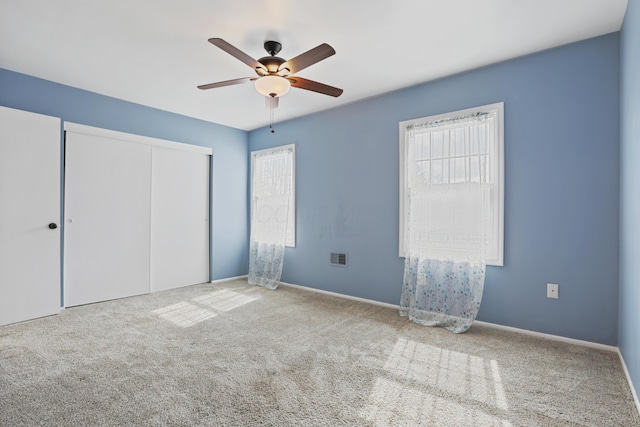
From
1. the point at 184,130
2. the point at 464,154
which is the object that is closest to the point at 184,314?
the point at 184,130

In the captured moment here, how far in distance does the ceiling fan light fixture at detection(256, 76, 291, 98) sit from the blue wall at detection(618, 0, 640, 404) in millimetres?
2303

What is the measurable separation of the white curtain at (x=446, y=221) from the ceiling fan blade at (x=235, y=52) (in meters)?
1.82

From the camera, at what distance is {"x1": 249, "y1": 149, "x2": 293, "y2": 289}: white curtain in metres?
4.87

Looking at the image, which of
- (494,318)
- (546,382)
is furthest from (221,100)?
(546,382)

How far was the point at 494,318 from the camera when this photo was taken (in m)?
3.10

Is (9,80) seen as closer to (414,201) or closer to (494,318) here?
(414,201)

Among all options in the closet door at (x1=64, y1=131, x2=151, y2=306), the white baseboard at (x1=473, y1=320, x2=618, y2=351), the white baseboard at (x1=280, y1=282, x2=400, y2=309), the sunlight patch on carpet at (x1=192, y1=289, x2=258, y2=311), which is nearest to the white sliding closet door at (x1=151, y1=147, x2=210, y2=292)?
the closet door at (x1=64, y1=131, x2=151, y2=306)

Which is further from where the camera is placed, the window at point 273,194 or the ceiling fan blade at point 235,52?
the window at point 273,194

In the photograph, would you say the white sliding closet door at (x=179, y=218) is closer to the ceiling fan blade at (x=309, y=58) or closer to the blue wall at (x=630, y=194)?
the ceiling fan blade at (x=309, y=58)

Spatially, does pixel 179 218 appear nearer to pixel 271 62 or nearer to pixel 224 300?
pixel 224 300

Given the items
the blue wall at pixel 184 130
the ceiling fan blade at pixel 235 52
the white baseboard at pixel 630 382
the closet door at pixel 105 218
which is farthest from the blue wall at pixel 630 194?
the closet door at pixel 105 218

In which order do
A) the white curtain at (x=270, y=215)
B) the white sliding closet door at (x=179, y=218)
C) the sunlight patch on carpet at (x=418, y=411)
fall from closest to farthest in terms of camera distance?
the sunlight patch on carpet at (x=418, y=411) → the white sliding closet door at (x=179, y=218) → the white curtain at (x=270, y=215)

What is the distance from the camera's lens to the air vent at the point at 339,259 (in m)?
4.25

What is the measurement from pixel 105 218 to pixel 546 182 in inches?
186
